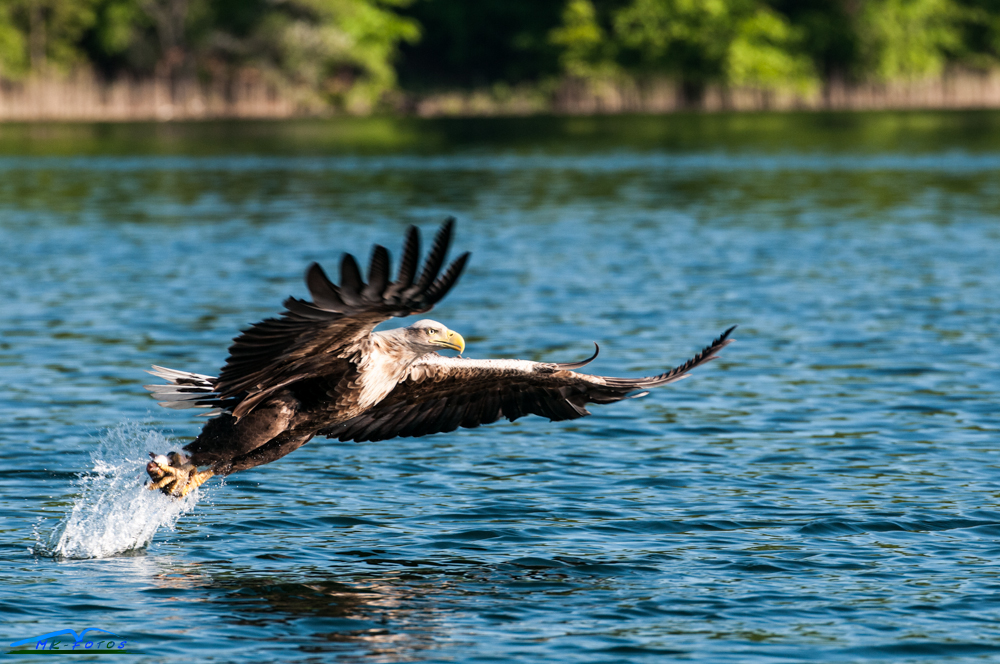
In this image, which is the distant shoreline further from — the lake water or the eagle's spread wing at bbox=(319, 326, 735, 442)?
the eagle's spread wing at bbox=(319, 326, 735, 442)

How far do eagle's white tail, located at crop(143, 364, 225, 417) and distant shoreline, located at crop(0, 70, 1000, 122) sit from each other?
185 ft

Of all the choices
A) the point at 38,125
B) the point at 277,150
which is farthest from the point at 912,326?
the point at 38,125

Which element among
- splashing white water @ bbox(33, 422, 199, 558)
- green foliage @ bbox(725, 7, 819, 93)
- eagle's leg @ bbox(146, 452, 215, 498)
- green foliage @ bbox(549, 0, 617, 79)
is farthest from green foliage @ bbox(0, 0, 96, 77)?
eagle's leg @ bbox(146, 452, 215, 498)

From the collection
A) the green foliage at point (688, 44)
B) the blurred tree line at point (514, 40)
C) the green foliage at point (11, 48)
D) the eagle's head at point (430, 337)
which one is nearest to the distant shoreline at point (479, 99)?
the blurred tree line at point (514, 40)

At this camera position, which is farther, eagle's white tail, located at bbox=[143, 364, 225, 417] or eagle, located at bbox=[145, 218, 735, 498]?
eagle's white tail, located at bbox=[143, 364, 225, 417]

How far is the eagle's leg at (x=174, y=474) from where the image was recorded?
26.9 feet

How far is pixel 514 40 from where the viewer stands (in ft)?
253

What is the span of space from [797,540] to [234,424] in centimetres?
323

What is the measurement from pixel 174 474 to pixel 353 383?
3.52 ft

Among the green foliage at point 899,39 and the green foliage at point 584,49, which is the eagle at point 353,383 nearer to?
the green foliage at point 584,49

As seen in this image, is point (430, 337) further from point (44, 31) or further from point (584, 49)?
point (584, 49)

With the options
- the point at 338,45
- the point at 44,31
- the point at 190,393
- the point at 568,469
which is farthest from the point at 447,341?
the point at 44,31

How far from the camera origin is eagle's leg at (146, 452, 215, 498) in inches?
323

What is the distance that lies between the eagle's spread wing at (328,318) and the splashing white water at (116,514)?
3.24 feet
